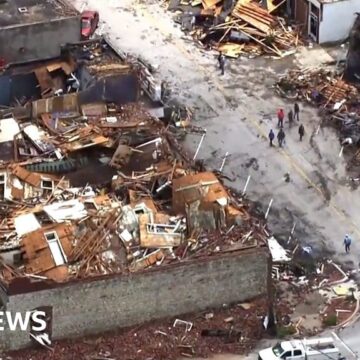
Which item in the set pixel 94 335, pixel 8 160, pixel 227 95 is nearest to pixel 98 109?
pixel 8 160

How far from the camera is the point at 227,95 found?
60562 mm

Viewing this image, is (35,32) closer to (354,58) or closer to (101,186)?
(101,186)

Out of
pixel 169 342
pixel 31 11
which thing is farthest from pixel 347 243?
pixel 31 11

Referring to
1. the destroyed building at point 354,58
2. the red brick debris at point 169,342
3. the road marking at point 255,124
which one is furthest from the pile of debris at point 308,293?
the destroyed building at point 354,58

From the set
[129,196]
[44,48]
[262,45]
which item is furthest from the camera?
[262,45]

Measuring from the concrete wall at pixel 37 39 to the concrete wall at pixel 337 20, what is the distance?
13455 mm

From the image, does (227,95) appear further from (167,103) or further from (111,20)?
(111,20)

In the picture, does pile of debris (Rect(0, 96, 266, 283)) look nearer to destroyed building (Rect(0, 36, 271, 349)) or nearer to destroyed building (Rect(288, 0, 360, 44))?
destroyed building (Rect(0, 36, 271, 349))

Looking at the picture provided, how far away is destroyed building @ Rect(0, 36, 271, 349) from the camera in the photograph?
4303 centimetres

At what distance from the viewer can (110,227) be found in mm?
44875

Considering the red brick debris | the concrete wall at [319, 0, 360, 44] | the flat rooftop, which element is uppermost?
the flat rooftop

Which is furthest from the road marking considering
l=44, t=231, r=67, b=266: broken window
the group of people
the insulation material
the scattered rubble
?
l=44, t=231, r=67, b=266: broken window

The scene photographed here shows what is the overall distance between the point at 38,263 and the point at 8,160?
27.6 feet

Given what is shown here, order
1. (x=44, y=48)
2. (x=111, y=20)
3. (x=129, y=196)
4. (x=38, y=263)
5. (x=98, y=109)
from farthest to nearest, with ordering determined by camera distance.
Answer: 1. (x=111, y=20)
2. (x=44, y=48)
3. (x=98, y=109)
4. (x=129, y=196)
5. (x=38, y=263)
